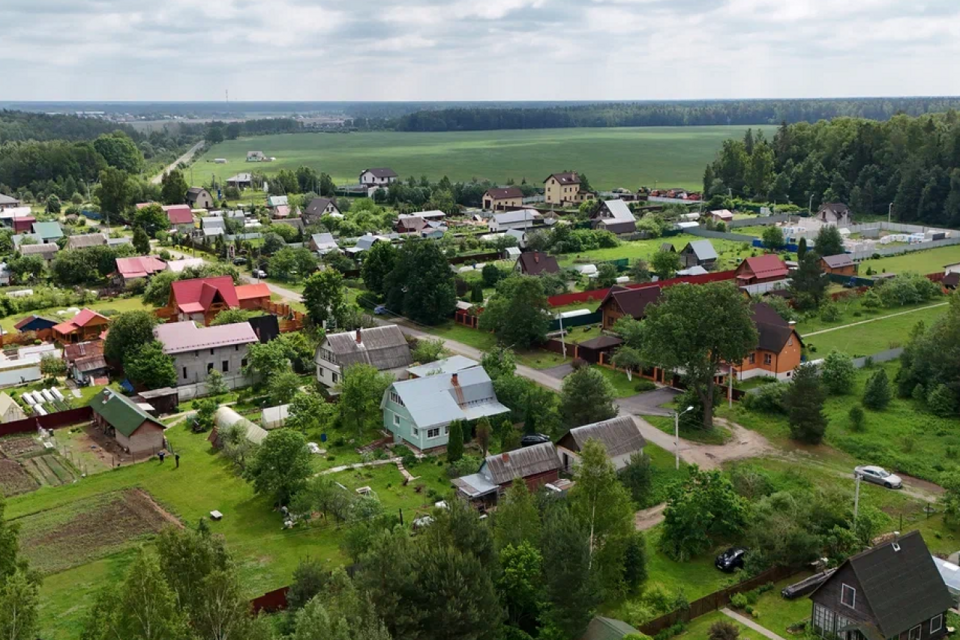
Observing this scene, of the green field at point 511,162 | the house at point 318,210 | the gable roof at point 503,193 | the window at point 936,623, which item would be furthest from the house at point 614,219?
the window at point 936,623

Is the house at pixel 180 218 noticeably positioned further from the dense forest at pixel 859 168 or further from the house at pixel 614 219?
the dense forest at pixel 859 168

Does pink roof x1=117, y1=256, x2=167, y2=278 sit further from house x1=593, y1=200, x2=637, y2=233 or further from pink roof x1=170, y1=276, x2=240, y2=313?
house x1=593, y1=200, x2=637, y2=233

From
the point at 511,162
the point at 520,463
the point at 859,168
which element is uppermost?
the point at 859,168

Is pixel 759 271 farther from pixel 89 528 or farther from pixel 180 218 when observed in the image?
pixel 180 218

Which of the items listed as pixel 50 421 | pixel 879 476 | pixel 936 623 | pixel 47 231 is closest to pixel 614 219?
pixel 47 231

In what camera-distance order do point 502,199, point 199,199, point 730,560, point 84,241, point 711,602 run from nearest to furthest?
1. point 711,602
2. point 730,560
3. point 84,241
4. point 502,199
5. point 199,199

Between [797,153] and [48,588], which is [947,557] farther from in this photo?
[797,153]
